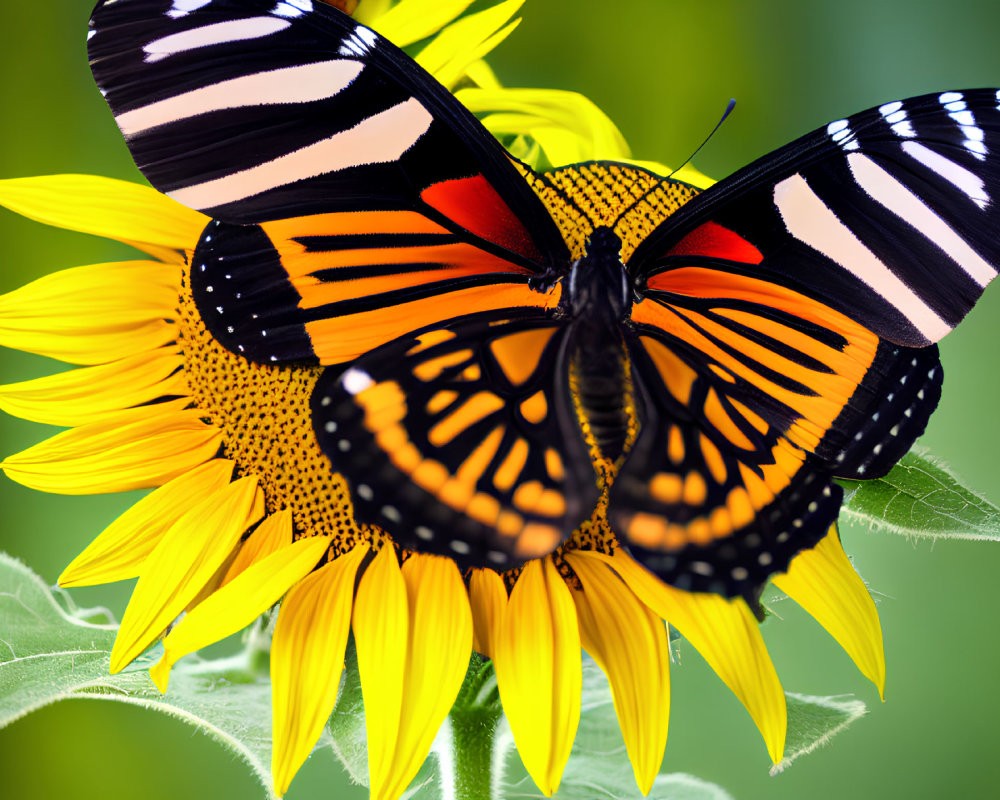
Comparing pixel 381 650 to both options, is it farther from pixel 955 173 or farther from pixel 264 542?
pixel 955 173

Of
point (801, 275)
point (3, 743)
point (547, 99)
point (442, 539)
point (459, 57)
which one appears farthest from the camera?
point (3, 743)

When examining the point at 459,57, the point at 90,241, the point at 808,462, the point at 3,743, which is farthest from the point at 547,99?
the point at 3,743

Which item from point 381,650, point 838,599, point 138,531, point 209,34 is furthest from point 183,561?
point 838,599

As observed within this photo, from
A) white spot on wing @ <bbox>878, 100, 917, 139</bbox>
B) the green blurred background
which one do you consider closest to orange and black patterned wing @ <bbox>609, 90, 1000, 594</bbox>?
white spot on wing @ <bbox>878, 100, 917, 139</bbox>

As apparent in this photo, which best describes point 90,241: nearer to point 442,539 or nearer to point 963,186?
point 442,539

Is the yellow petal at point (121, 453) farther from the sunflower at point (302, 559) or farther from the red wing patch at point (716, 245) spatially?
the red wing patch at point (716, 245)

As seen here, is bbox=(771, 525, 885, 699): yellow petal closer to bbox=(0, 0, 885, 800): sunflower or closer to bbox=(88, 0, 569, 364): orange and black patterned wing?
bbox=(0, 0, 885, 800): sunflower

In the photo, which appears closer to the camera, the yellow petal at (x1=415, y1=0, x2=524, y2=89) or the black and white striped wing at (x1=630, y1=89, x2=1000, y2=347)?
the black and white striped wing at (x1=630, y1=89, x2=1000, y2=347)
